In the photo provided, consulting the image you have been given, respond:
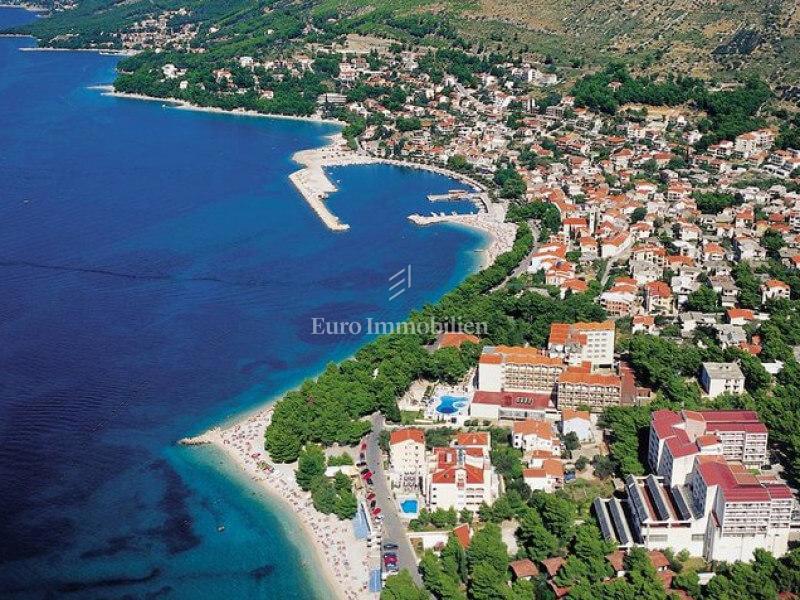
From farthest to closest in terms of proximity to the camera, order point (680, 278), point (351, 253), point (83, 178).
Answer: point (83, 178), point (351, 253), point (680, 278)

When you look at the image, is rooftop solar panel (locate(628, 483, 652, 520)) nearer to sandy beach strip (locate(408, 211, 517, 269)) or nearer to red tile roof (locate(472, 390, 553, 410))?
red tile roof (locate(472, 390, 553, 410))

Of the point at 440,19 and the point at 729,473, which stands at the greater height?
the point at 440,19

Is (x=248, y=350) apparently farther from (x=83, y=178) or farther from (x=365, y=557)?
(x=83, y=178)

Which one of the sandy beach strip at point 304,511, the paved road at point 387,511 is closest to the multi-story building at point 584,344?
the paved road at point 387,511

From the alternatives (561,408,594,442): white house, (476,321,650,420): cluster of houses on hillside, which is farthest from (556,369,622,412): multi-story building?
(561,408,594,442): white house

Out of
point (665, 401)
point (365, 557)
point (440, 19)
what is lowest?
point (365, 557)

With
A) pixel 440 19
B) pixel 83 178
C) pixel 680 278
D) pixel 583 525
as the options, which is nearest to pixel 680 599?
pixel 583 525

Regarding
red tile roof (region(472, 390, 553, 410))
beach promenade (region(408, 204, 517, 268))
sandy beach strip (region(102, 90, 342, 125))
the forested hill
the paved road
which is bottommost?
the paved road
